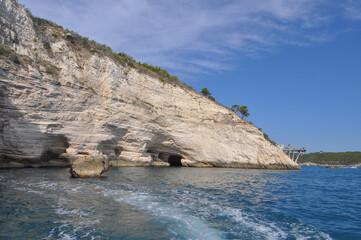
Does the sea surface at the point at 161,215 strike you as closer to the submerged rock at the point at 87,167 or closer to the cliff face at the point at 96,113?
the submerged rock at the point at 87,167

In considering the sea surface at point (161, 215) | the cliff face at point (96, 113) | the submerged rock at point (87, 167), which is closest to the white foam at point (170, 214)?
the sea surface at point (161, 215)

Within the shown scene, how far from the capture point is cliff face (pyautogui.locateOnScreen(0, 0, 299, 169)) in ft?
68.3

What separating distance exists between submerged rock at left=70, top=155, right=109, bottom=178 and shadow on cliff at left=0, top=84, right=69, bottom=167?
7.17m

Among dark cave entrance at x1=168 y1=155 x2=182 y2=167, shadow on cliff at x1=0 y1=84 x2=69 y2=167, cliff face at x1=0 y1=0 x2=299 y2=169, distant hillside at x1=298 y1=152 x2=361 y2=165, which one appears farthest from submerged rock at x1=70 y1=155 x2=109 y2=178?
distant hillside at x1=298 y1=152 x2=361 y2=165

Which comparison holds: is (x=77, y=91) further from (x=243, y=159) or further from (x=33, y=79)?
(x=243, y=159)

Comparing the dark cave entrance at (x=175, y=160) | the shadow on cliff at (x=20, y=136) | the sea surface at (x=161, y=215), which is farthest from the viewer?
the dark cave entrance at (x=175, y=160)

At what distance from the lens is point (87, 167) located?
1662 centimetres

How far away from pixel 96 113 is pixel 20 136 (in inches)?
310

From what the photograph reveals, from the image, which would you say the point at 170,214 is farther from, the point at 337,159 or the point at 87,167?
the point at 337,159

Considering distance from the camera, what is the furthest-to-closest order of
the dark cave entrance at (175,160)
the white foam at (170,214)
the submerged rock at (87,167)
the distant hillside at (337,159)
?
1. the distant hillside at (337,159)
2. the dark cave entrance at (175,160)
3. the submerged rock at (87,167)
4. the white foam at (170,214)

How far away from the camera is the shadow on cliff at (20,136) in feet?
64.3

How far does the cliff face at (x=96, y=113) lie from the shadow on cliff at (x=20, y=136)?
0.22 feet

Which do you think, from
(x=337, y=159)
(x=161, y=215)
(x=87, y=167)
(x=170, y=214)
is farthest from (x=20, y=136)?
(x=337, y=159)

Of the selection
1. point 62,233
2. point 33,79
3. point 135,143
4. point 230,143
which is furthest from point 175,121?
point 62,233
